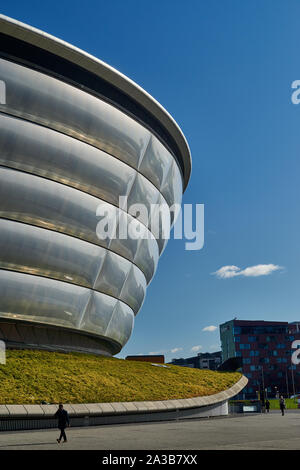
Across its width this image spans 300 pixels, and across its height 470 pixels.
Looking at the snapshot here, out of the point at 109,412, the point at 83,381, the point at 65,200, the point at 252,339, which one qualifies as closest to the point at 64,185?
the point at 65,200

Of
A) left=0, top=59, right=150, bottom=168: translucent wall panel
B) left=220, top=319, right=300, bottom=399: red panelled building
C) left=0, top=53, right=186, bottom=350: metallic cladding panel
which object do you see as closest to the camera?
left=0, top=53, right=186, bottom=350: metallic cladding panel

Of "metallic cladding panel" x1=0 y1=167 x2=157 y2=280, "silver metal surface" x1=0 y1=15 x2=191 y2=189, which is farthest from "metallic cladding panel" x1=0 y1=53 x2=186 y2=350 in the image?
"silver metal surface" x1=0 y1=15 x2=191 y2=189

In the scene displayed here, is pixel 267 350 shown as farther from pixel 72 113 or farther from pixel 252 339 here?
pixel 72 113

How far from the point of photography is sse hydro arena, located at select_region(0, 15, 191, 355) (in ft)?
94.4

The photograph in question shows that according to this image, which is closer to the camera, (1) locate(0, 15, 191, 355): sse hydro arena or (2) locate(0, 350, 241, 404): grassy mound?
(2) locate(0, 350, 241, 404): grassy mound

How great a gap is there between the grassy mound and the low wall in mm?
590

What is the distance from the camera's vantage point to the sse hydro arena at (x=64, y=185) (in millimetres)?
28781

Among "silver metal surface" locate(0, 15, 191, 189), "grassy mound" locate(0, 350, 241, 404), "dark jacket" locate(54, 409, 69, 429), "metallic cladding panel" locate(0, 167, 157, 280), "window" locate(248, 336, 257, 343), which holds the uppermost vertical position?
"silver metal surface" locate(0, 15, 191, 189)

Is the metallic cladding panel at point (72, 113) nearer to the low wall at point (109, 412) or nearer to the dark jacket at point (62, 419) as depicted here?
the low wall at point (109, 412)

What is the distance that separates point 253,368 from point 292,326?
17.4 meters

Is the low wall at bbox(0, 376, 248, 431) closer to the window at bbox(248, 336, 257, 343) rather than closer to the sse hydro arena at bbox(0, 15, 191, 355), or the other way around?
the sse hydro arena at bbox(0, 15, 191, 355)

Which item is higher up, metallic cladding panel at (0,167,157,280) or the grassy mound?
metallic cladding panel at (0,167,157,280)

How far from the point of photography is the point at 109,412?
78.7ft

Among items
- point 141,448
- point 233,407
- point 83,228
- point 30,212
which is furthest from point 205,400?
point 141,448
